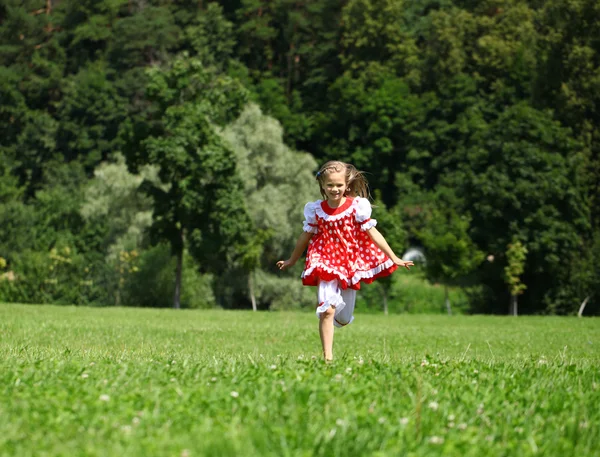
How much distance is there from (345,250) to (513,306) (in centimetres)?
4109

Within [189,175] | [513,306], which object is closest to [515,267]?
[513,306]

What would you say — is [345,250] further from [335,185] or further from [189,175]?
[189,175]

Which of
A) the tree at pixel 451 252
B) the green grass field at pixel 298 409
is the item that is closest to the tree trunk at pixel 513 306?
the tree at pixel 451 252

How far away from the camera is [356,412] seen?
17.6 feet

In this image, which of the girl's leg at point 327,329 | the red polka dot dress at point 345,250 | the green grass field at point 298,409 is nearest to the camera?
the green grass field at point 298,409

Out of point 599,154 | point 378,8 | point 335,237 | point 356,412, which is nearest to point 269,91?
point 378,8

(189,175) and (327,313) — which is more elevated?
(327,313)

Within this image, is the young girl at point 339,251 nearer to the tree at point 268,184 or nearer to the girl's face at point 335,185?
the girl's face at point 335,185

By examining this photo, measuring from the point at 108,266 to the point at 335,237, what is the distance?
43.2 meters

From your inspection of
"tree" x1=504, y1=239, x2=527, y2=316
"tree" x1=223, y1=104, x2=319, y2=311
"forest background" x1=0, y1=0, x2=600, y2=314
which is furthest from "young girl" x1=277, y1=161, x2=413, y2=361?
"tree" x1=223, y1=104, x2=319, y2=311

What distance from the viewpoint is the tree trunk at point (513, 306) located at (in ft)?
159

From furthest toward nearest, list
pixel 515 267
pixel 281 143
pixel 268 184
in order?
pixel 281 143 → pixel 268 184 → pixel 515 267

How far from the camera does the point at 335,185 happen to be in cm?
977

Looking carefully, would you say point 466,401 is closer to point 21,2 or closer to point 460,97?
point 460,97
